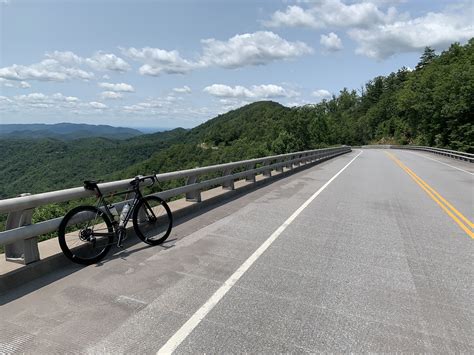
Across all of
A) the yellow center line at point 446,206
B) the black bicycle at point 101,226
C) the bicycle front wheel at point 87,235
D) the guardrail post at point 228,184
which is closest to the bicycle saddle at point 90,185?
the black bicycle at point 101,226

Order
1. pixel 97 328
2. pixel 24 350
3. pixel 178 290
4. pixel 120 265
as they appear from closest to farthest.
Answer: pixel 24 350
pixel 97 328
pixel 178 290
pixel 120 265

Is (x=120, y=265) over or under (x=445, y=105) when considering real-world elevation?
under

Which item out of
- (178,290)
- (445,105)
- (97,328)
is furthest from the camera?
(445,105)

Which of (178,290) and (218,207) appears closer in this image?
(178,290)

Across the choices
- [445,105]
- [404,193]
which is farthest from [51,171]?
[404,193]

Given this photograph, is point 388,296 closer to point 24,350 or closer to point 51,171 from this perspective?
point 24,350

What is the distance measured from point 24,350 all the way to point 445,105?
67043 mm

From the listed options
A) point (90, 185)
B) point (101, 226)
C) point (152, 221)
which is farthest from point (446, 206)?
point (90, 185)

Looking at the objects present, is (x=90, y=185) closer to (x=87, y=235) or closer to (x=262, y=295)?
Result: (x=87, y=235)

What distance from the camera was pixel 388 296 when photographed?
476cm

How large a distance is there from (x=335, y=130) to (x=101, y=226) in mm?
137557

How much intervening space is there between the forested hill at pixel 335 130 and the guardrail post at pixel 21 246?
199 ft

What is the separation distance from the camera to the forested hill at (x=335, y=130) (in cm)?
6312

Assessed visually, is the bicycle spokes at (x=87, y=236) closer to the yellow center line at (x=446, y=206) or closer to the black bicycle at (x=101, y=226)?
the black bicycle at (x=101, y=226)
